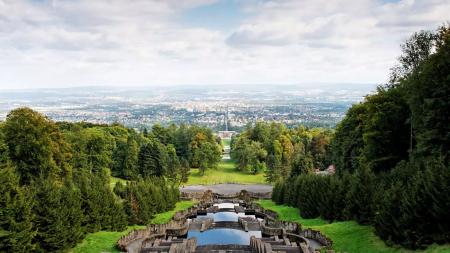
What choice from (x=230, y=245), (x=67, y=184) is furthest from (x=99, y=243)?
(x=230, y=245)

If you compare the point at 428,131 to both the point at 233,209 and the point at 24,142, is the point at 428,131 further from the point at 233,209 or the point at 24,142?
the point at 24,142

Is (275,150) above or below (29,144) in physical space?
below

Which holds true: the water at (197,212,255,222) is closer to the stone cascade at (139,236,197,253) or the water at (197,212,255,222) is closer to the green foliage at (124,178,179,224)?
the green foliage at (124,178,179,224)

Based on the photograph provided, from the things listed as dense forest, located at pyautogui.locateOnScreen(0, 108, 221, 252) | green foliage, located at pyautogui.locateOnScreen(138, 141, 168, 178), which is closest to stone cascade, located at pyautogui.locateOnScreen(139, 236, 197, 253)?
dense forest, located at pyautogui.locateOnScreen(0, 108, 221, 252)

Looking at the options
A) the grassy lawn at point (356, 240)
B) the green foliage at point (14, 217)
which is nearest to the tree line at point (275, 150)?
the grassy lawn at point (356, 240)

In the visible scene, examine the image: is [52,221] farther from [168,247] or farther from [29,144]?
[29,144]

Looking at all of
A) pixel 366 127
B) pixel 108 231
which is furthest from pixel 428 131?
pixel 108 231
